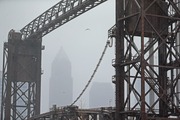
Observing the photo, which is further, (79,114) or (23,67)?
(23,67)

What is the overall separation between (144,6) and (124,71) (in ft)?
17.5

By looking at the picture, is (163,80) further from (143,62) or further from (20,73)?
(20,73)

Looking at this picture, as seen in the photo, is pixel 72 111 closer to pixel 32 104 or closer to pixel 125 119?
pixel 125 119

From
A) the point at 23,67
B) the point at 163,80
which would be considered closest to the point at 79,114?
the point at 163,80

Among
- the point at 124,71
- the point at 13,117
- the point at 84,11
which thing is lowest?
the point at 13,117

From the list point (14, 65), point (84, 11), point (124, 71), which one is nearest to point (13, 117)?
point (14, 65)

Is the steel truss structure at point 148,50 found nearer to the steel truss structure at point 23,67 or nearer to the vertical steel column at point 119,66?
the vertical steel column at point 119,66

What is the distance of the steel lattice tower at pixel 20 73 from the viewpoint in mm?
63094

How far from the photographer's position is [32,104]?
6456 cm

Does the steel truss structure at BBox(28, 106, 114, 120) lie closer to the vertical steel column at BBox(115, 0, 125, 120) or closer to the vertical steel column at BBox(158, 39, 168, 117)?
the vertical steel column at BBox(115, 0, 125, 120)

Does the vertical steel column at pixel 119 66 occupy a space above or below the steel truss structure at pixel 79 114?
above

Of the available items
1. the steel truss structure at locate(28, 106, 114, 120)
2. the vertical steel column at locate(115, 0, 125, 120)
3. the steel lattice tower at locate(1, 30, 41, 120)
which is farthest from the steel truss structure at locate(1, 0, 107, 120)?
the vertical steel column at locate(115, 0, 125, 120)

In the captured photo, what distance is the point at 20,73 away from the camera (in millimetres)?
64125

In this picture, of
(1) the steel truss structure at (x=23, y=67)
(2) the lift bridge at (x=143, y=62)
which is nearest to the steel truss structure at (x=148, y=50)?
(2) the lift bridge at (x=143, y=62)
